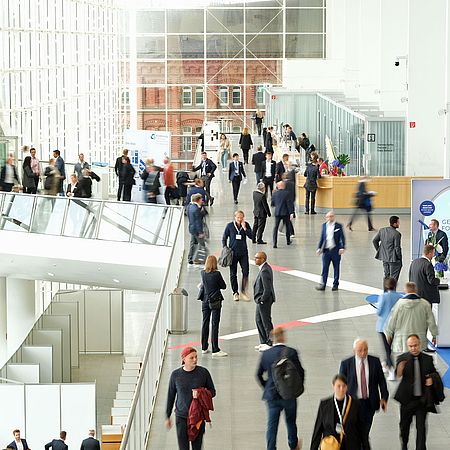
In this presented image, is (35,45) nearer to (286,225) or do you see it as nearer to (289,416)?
(286,225)

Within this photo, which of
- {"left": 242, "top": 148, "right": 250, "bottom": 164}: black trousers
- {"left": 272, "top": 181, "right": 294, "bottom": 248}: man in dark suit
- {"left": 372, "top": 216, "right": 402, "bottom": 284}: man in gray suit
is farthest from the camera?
{"left": 242, "top": 148, "right": 250, "bottom": 164}: black trousers

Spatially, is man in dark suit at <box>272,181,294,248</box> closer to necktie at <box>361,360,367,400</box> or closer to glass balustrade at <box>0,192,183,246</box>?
glass balustrade at <box>0,192,183,246</box>

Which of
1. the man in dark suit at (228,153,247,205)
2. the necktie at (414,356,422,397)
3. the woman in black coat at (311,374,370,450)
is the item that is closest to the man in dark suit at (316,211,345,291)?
the necktie at (414,356,422,397)

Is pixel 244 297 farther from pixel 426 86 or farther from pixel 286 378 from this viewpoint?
pixel 426 86

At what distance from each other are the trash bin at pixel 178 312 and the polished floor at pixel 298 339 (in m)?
0.16

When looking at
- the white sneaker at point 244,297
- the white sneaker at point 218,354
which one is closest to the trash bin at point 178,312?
the white sneaker at point 218,354

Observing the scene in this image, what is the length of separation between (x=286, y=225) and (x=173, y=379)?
1237 cm

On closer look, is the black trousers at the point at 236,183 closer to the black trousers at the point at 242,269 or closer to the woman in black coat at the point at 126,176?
the woman in black coat at the point at 126,176

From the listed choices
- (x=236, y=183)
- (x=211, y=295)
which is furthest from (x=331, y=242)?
(x=236, y=183)

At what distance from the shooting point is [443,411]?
455 inches

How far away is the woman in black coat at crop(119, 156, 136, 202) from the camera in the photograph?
25609mm

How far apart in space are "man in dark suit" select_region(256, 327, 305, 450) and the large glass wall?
20477 millimetres

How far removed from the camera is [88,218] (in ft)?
76.3

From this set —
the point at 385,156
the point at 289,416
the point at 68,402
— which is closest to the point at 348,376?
the point at 289,416
